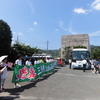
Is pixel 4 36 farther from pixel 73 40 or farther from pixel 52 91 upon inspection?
pixel 73 40

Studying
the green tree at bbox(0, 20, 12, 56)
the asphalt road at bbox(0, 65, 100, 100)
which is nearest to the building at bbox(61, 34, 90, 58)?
the green tree at bbox(0, 20, 12, 56)

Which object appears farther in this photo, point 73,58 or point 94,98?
point 73,58

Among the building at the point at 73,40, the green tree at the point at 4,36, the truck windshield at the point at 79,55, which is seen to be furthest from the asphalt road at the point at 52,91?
the building at the point at 73,40

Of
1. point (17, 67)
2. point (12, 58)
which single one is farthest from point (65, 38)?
point (17, 67)

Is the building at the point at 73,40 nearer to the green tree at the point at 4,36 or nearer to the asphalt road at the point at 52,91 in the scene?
the green tree at the point at 4,36

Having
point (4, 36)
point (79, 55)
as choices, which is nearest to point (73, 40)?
point (79, 55)

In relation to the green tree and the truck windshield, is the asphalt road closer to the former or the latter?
the truck windshield

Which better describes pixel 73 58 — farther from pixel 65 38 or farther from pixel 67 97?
pixel 65 38

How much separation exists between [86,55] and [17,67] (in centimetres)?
1485

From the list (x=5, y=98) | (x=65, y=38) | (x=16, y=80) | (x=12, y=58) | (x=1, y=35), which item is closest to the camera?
(x=5, y=98)

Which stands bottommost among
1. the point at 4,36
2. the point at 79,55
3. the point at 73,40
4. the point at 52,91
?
the point at 52,91

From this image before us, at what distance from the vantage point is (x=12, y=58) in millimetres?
24312

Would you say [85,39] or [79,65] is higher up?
[85,39]

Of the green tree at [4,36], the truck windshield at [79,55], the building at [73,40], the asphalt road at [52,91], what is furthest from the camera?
the building at [73,40]
